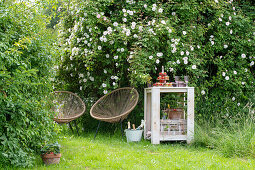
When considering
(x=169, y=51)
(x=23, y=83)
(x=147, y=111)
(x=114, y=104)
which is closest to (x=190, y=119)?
(x=147, y=111)

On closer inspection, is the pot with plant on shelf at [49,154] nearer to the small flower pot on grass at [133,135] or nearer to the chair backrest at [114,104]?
the small flower pot on grass at [133,135]

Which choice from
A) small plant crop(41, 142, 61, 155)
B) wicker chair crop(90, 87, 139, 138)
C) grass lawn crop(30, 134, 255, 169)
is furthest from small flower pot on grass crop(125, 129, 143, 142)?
small plant crop(41, 142, 61, 155)

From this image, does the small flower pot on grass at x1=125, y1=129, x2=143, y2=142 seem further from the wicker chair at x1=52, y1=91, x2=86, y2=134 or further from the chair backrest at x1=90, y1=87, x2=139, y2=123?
the wicker chair at x1=52, y1=91, x2=86, y2=134

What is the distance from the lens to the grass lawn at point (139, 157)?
2781mm

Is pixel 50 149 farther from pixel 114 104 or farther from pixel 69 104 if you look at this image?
pixel 69 104

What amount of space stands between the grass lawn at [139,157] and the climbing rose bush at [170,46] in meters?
1.07

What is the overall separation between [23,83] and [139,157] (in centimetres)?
145

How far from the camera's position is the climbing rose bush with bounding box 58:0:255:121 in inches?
173

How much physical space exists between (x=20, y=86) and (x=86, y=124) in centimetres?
283

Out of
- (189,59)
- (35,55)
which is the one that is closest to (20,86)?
(35,55)

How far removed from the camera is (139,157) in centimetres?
322

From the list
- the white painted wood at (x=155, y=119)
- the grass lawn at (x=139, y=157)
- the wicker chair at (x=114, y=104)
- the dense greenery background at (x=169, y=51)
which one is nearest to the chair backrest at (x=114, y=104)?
the wicker chair at (x=114, y=104)

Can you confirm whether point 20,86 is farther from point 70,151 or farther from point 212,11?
point 212,11

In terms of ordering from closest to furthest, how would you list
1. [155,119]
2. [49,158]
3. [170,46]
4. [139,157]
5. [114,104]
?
1. [49,158]
2. [139,157]
3. [155,119]
4. [170,46]
5. [114,104]
